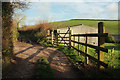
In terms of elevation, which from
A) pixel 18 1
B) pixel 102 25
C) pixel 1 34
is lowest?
pixel 1 34

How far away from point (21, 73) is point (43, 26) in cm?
1698

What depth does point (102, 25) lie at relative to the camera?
3.96m

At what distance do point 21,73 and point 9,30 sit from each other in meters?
1.88

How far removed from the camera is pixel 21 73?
3.96m

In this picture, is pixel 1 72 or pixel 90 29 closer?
pixel 1 72

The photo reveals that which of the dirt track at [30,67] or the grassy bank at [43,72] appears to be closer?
the grassy bank at [43,72]

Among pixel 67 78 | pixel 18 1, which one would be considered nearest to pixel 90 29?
pixel 18 1

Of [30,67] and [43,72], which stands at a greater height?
[43,72]

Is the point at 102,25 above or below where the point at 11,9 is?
below

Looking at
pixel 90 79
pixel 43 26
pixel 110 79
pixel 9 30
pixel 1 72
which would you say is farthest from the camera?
pixel 43 26

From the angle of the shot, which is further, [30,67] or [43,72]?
[30,67]

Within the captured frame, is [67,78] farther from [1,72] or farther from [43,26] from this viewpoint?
[43,26]

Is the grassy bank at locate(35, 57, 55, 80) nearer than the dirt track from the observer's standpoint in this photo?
Yes

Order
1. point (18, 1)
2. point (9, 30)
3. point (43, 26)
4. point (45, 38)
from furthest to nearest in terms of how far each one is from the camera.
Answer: point (43, 26) < point (45, 38) < point (18, 1) < point (9, 30)
